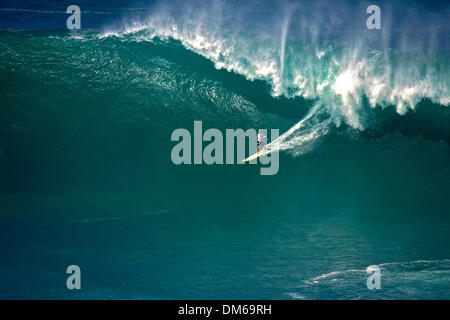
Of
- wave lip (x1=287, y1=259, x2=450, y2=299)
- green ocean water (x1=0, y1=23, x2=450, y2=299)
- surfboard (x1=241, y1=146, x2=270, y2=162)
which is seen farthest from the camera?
surfboard (x1=241, y1=146, x2=270, y2=162)

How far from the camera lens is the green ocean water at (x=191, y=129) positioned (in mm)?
7578

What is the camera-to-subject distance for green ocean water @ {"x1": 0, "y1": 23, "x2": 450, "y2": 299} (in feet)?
24.9

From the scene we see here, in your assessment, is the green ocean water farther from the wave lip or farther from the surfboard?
the wave lip

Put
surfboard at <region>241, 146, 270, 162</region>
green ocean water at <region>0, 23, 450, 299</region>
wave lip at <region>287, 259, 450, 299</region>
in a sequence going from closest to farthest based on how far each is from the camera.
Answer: wave lip at <region>287, 259, 450, 299</region> < green ocean water at <region>0, 23, 450, 299</region> < surfboard at <region>241, 146, 270, 162</region>

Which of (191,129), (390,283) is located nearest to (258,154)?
(191,129)

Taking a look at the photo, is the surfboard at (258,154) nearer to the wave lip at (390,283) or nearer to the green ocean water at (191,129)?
the green ocean water at (191,129)

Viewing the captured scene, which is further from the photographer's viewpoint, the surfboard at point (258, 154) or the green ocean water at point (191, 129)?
the surfboard at point (258, 154)

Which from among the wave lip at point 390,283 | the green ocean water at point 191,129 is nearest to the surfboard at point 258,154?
the green ocean water at point 191,129

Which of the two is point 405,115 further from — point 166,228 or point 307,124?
point 166,228

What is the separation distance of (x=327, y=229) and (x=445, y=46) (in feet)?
16.5

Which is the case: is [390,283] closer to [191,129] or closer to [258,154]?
[258,154]

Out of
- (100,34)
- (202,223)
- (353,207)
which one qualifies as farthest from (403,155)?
(100,34)

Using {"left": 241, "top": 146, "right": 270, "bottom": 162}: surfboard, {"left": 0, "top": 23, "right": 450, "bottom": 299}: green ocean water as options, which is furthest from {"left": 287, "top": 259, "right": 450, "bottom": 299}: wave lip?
{"left": 241, "top": 146, "right": 270, "bottom": 162}: surfboard

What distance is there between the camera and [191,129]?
9.49 meters
